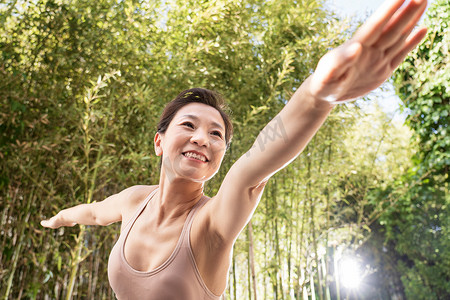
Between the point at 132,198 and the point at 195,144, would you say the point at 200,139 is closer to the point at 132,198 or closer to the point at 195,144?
the point at 195,144

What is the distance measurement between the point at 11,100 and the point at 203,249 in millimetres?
2195

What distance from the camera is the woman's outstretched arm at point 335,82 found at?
44cm

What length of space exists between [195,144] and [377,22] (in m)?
0.53

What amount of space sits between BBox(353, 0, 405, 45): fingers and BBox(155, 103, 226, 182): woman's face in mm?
493

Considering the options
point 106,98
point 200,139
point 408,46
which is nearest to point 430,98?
point 106,98

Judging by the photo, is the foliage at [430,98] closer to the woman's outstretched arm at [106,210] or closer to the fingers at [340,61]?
the woman's outstretched arm at [106,210]

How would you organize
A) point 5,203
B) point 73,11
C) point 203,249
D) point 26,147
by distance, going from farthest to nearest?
point 73,11 → point 5,203 → point 26,147 → point 203,249

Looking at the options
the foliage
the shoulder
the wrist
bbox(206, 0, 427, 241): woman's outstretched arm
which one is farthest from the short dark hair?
the foliage

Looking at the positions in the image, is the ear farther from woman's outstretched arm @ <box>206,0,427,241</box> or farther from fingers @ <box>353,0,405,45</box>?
fingers @ <box>353,0,405,45</box>

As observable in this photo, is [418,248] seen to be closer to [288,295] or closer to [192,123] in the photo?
[288,295]

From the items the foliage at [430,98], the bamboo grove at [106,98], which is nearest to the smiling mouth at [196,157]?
the bamboo grove at [106,98]

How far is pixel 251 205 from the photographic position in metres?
0.68

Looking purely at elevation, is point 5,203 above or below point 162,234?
above

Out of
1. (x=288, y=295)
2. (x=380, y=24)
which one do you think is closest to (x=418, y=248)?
(x=288, y=295)
